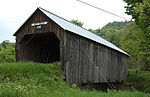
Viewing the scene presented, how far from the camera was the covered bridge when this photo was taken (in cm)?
1094

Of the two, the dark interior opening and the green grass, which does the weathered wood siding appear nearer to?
the green grass

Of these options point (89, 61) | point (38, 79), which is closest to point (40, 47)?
point (89, 61)

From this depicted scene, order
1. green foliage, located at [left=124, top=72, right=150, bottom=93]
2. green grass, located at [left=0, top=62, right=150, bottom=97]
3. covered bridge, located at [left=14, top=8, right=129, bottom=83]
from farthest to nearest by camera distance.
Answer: green foliage, located at [left=124, top=72, right=150, bottom=93] → covered bridge, located at [left=14, top=8, right=129, bottom=83] → green grass, located at [left=0, top=62, right=150, bottom=97]

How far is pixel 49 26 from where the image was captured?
38.4 ft

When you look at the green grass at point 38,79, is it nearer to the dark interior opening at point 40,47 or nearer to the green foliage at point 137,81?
the dark interior opening at point 40,47

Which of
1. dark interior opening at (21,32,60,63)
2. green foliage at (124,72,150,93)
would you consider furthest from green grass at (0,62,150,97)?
green foliage at (124,72,150,93)

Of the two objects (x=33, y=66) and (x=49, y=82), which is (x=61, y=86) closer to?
(x=49, y=82)

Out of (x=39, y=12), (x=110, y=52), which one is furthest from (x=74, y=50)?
(x=110, y=52)

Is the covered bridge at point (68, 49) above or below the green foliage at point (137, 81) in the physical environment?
above

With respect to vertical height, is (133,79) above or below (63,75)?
below

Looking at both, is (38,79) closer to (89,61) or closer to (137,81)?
(89,61)

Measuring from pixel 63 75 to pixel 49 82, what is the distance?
170cm

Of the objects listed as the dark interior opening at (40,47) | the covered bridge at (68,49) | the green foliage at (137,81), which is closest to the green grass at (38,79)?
the covered bridge at (68,49)

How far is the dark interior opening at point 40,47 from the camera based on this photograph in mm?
13537
